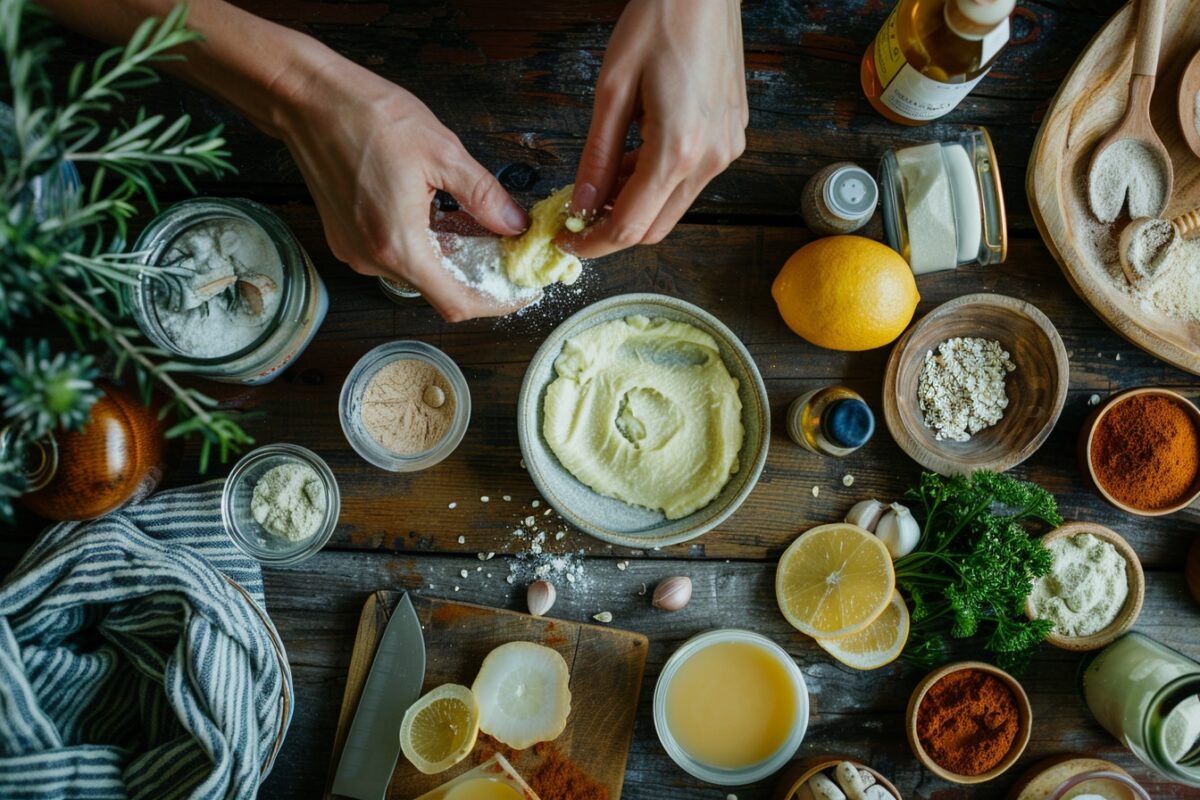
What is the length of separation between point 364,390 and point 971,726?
1189 mm

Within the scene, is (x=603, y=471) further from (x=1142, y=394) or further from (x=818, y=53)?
(x=1142, y=394)

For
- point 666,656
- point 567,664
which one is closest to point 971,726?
point 666,656

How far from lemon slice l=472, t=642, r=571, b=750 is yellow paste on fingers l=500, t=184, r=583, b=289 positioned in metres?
0.64

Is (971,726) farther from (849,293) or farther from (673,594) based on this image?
(849,293)

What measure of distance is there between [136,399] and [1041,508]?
58.2 inches

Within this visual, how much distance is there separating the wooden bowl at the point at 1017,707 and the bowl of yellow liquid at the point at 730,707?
18 centimetres

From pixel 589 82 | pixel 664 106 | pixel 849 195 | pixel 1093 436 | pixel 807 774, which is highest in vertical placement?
pixel 664 106

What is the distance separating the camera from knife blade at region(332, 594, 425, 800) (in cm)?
137

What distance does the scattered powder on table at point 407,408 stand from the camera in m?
1.36

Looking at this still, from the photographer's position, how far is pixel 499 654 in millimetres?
1387

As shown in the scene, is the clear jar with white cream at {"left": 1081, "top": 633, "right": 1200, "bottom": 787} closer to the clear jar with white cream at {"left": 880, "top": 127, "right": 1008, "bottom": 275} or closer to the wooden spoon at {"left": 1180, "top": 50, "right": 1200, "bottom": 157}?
the clear jar with white cream at {"left": 880, "top": 127, "right": 1008, "bottom": 275}

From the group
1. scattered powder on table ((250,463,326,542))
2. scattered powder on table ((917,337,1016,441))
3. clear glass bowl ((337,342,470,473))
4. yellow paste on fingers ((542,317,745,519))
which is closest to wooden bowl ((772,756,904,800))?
yellow paste on fingers ((542,317,745,519))

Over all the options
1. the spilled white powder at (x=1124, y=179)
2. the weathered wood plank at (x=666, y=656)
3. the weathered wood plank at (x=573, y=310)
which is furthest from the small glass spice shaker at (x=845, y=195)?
the weathered wood plank at (x=666, y=656)

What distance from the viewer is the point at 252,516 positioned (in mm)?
1354
